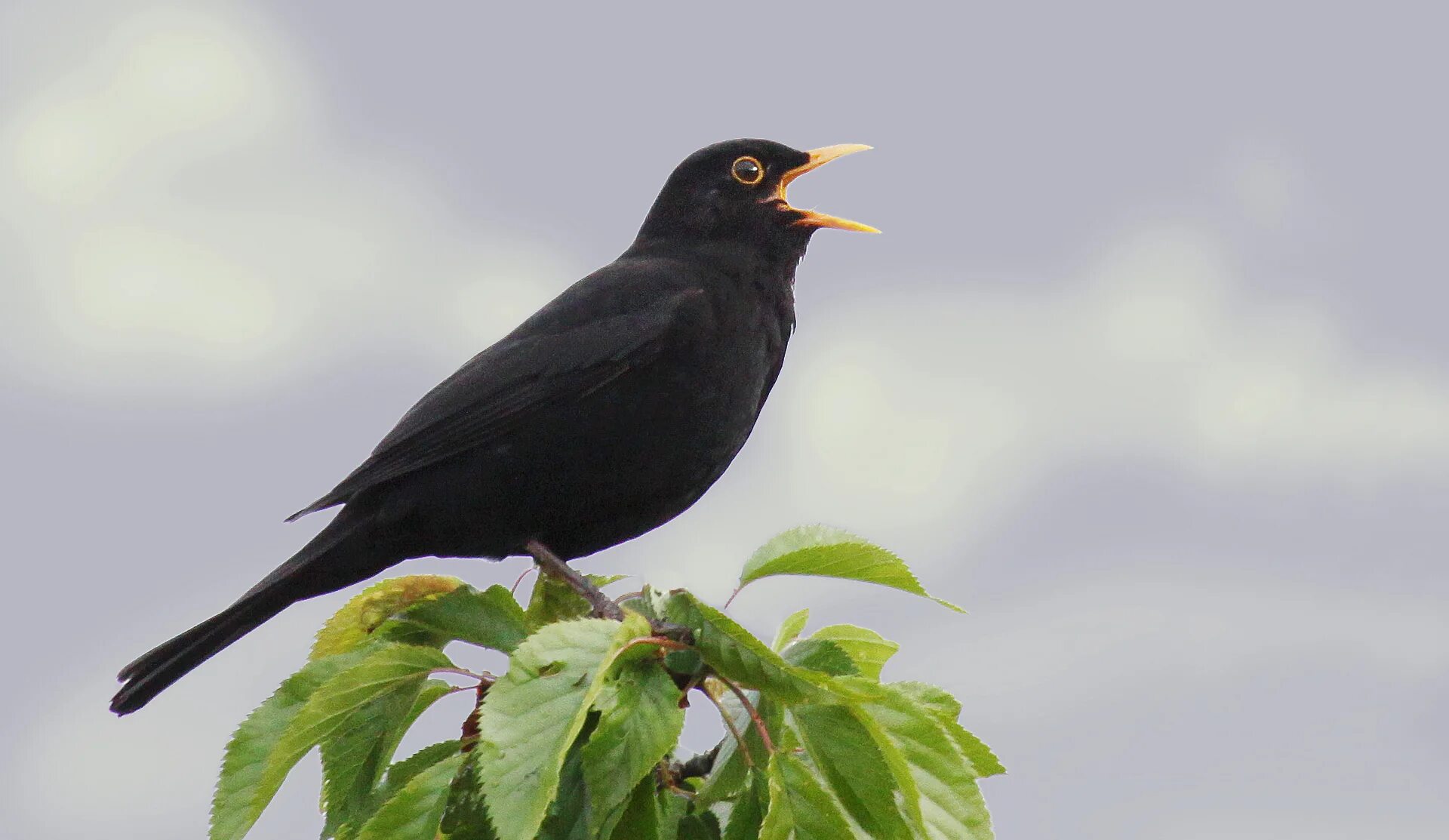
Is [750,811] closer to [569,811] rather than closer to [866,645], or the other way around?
[569,811]

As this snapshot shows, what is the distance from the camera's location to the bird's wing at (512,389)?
5.00 metres

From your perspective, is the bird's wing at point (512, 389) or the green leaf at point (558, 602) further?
the bird's wing at point (512, 389)

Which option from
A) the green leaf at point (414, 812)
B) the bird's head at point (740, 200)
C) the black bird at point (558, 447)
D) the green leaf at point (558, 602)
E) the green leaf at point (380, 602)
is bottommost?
the green leaf at point (414, 812)

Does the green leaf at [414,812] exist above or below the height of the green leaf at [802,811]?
below

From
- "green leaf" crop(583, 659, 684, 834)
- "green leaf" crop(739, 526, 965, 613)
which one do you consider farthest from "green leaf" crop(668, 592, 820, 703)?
"green leaf" crop(739, 526, 965, 613)

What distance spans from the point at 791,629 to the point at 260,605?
7.15ft

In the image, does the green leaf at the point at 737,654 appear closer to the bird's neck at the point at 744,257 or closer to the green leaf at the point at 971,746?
the green leaf at the point at 971,746

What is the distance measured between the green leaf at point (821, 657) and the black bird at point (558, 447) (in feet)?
6.04

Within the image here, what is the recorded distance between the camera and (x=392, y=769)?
128 inches

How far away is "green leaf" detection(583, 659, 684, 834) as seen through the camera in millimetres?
2623

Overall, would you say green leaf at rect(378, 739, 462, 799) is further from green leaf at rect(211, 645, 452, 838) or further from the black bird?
the black bird

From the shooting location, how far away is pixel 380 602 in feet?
11.8

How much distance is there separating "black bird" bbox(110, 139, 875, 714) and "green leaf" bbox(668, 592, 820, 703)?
200cm

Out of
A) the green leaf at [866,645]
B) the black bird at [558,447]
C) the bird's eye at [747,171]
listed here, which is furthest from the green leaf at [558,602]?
the bird's eye at [747,171]
